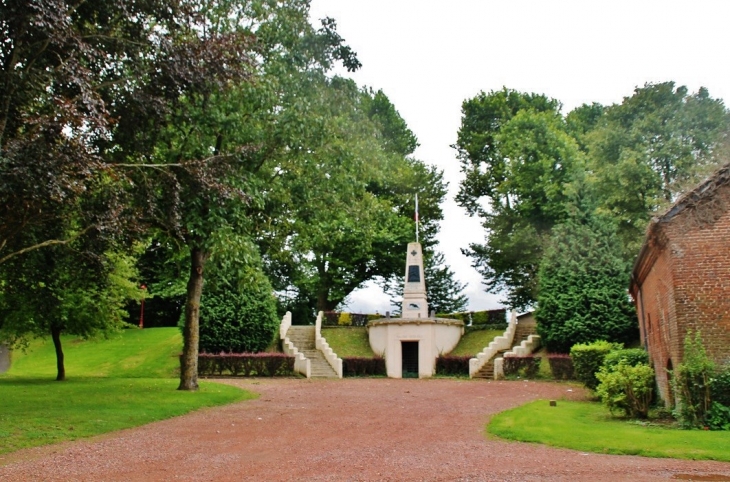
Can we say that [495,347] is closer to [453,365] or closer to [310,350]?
[453,365]

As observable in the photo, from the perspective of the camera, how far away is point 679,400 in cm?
1223

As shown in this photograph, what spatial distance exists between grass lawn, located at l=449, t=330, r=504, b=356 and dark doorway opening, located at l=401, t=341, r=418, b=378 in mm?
2392

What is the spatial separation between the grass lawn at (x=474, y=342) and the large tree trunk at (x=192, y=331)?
1727cm

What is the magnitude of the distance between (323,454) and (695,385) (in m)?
7.35

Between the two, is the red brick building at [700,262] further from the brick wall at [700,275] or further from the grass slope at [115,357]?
Result: the grass slope at [115,357]

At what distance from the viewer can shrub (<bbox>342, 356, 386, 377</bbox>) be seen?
3017 centimetres

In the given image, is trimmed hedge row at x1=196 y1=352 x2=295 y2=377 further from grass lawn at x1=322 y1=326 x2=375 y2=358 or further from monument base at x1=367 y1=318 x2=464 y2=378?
monument base at x1=367 y1=318 x2=464 y2=378

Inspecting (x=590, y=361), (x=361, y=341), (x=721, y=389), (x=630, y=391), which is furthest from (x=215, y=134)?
(x=361, y=341)

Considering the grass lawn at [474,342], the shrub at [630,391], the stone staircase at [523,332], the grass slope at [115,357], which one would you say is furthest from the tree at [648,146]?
the grass slope at [115,357]

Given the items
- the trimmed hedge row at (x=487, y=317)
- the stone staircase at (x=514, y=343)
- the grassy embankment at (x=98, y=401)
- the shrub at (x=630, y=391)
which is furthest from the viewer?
the trimmed hedge row at (x=487, y=317)

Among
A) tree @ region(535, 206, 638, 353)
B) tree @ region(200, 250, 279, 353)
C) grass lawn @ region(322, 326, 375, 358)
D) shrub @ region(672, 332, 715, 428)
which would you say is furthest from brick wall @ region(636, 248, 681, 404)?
tree @ region(200, 250, 279, 353)

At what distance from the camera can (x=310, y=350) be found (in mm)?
33062

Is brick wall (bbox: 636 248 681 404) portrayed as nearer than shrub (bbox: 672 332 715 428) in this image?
No

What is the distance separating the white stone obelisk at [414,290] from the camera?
34.2 m
